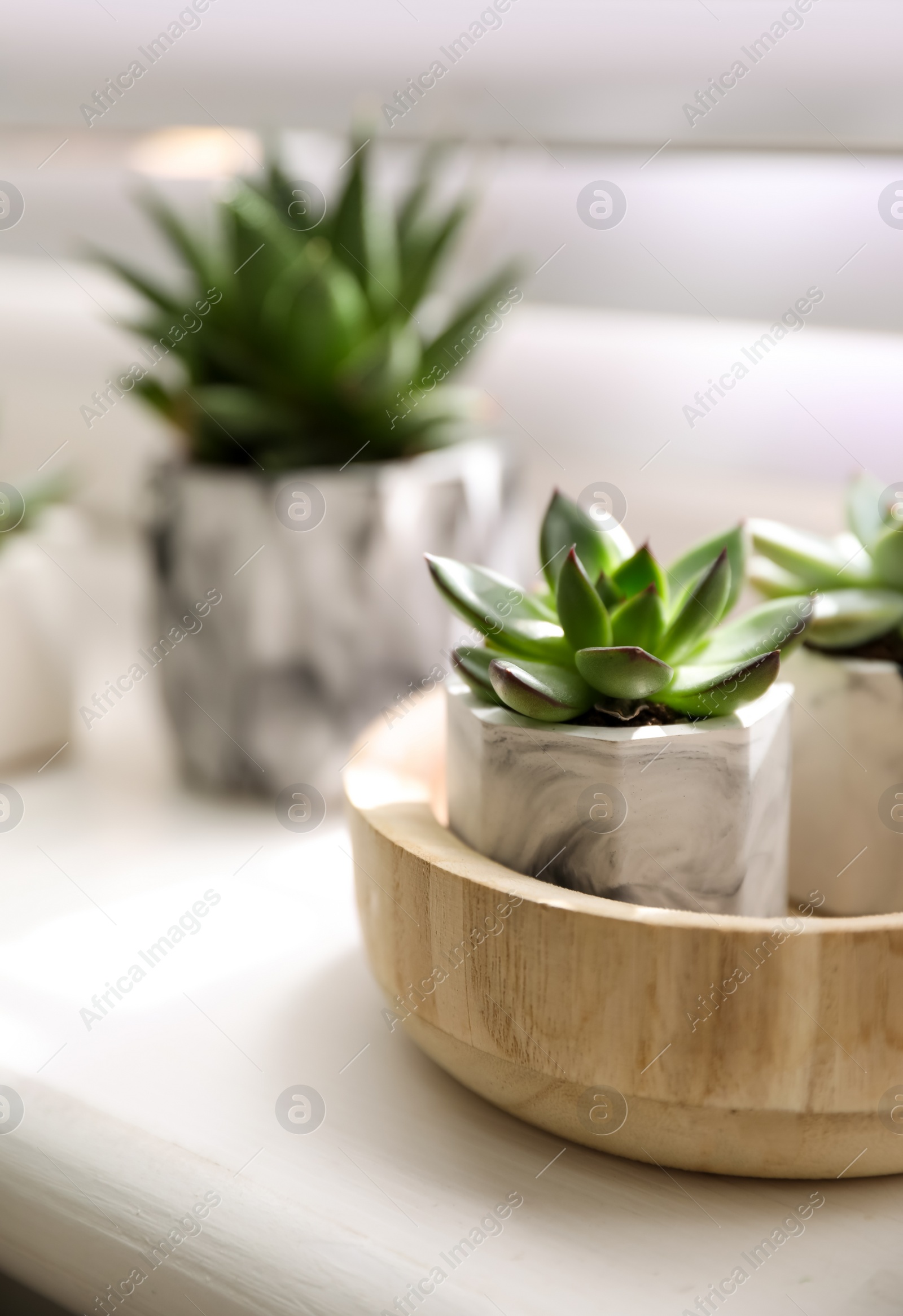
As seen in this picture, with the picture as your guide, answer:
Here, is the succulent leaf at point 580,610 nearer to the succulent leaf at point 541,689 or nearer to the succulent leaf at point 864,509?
the succulent leaf at point 541,689

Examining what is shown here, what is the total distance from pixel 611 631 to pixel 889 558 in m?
0.14

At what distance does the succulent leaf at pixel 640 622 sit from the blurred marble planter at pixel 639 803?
0.04 m

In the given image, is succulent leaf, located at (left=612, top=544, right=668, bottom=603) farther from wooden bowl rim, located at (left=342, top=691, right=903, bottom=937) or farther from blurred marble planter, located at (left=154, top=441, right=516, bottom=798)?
blurred marble planter, located at (left=154, top=441, right=516, bottom=798)

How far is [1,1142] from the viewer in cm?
44

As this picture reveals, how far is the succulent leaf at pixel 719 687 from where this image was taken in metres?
0.39

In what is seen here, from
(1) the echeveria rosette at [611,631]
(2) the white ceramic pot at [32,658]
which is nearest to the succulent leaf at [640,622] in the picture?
(1) the echeveria rosette at [611,631]

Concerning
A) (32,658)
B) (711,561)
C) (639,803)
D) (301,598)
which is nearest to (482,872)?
(639,803)

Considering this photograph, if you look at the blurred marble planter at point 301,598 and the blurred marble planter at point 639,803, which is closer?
the blurred marble planter at point 639,803

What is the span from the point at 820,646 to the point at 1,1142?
37cm

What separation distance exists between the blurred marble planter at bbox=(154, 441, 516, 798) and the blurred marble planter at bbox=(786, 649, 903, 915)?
10.2 inches

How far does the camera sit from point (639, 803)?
0.41m

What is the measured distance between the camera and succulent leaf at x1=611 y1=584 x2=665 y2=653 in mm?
419

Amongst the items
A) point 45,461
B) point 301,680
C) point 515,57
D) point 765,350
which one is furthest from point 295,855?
point 45,461

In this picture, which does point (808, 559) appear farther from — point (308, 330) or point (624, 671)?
point (308, 330)
